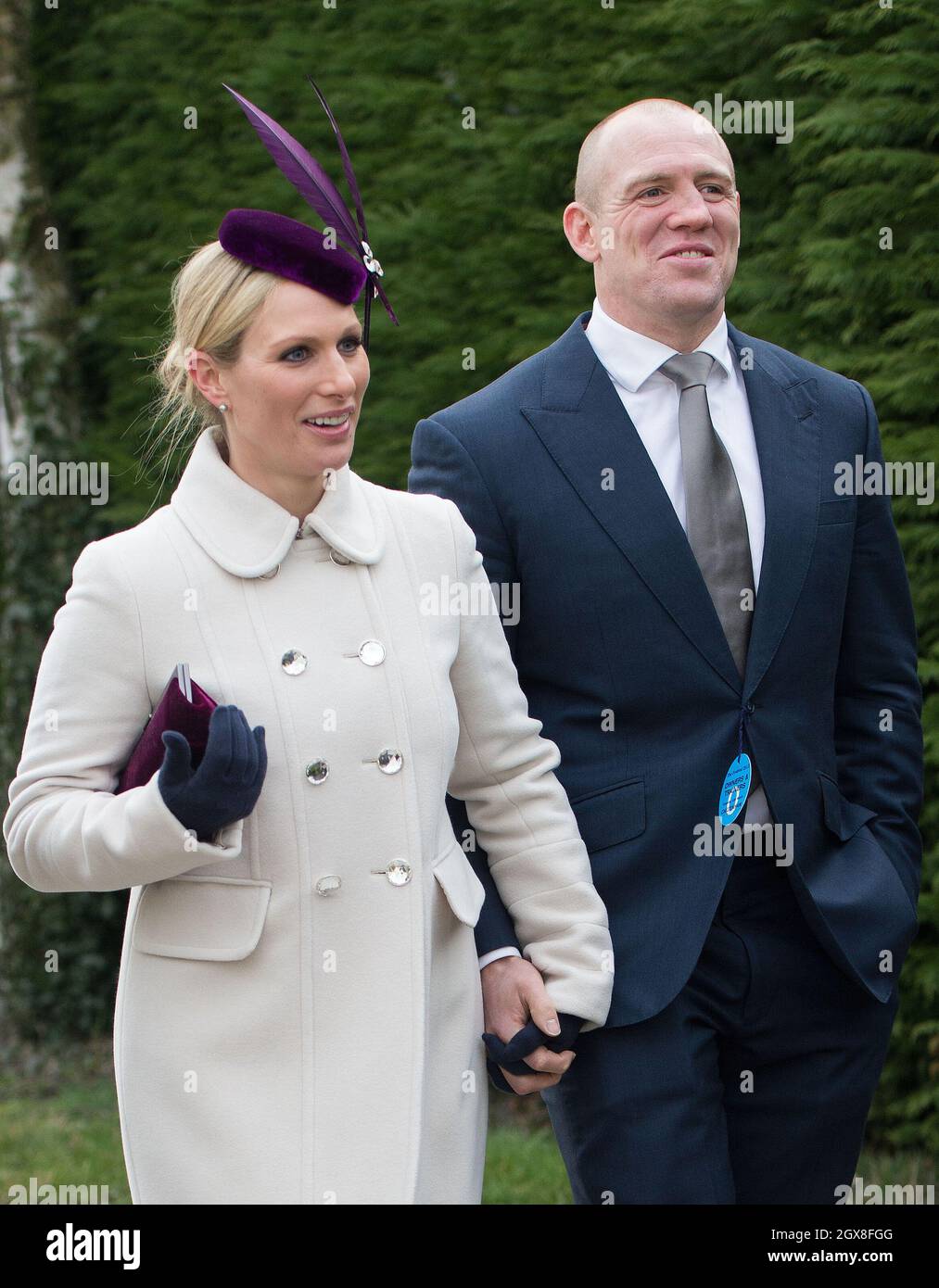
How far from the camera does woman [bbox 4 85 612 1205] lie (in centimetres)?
242

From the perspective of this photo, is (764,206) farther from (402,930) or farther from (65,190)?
(65,190)

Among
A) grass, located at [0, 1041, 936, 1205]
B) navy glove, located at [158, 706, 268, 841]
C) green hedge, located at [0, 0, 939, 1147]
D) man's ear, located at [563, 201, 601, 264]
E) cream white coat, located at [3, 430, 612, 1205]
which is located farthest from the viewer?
grass, located at [0, 1041, 936, 1205]

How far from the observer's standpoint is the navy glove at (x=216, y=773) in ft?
7.32

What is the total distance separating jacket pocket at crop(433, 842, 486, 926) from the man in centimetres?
12

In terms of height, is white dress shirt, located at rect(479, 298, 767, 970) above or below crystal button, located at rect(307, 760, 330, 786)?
above

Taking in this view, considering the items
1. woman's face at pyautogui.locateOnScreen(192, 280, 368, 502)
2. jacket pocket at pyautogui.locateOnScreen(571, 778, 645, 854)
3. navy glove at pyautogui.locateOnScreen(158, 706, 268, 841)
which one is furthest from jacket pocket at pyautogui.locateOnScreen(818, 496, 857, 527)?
navy glove at pyautogui.locateOnScreen(158, 706, 268, 841)

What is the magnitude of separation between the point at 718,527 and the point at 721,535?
0.04 ft

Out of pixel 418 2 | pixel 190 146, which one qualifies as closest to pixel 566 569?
pixel 418 2

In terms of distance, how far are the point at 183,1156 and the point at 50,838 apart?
1.59 ft

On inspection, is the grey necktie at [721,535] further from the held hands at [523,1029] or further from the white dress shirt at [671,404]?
the held hands at [523,1029]

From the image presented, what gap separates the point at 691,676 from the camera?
9.52 ft

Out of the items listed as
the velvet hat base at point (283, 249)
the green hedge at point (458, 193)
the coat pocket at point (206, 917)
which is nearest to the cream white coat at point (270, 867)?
the coat pocket at point (206, 917)

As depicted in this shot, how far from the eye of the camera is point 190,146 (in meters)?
6.48

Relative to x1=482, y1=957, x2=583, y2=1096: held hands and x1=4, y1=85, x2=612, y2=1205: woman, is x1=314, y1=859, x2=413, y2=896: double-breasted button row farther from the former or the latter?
x1=482, y1=957, x2=583, y2=1096: held hands
